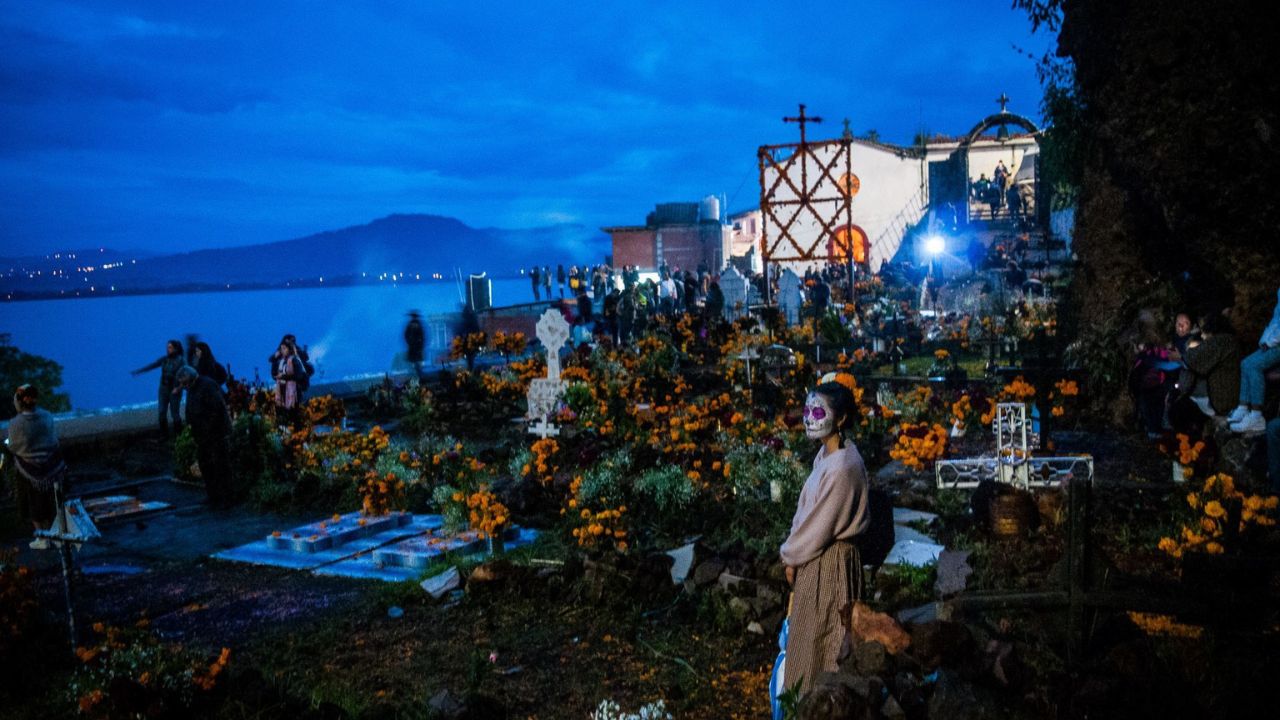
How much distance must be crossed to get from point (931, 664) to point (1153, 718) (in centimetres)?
88

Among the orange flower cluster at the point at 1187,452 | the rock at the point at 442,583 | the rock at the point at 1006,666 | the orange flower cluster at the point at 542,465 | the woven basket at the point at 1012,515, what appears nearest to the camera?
the rock at the point at 1006,666

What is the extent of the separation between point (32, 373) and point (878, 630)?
2203 centimetres

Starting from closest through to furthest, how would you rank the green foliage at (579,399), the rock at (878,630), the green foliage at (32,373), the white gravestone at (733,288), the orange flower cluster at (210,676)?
the rock at (878,630), the orange flower cluster at (210,676), the green foliage at (579,399), the green foliage at (32,373), the white gravestone at (733,288)

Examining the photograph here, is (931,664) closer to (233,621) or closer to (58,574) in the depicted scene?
(233,621)

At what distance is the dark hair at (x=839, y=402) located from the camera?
4.73 m

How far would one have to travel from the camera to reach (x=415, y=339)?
2005cm

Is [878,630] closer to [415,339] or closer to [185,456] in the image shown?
[185,456]

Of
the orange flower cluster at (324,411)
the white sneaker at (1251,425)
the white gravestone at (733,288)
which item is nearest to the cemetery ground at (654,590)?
the white sneaker at (1251,425)

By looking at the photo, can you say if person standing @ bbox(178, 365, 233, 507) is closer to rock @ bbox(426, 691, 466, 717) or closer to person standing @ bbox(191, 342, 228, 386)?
person standing @ bbox(191, 342, 228, 386)

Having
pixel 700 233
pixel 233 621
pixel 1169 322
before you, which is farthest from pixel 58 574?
pixel 700 233

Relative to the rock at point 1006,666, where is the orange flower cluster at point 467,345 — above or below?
above

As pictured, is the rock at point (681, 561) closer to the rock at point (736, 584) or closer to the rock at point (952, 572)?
the rock at point (736, 584)

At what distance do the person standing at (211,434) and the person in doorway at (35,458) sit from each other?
1825mm

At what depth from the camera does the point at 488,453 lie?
43.1 ft
